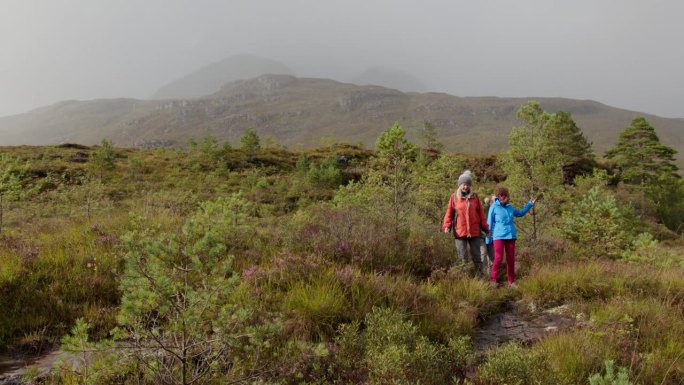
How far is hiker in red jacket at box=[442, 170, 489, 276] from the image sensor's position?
7230 mm

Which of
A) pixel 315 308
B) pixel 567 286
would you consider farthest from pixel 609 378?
pixel 567 286

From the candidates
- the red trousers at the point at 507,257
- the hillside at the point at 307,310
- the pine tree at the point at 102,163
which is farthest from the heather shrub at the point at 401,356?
the pine tree at the point at 102,163

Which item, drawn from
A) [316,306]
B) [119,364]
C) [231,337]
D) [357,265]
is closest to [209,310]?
[231,337]

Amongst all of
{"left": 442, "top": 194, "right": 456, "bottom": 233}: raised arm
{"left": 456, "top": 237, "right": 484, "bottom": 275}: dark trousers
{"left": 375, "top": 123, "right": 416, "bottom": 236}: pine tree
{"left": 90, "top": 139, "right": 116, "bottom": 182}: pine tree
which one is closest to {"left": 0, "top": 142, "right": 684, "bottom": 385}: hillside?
{"left": 456, "top": 237, "right": 484, "bottom": 275}: dark trousers

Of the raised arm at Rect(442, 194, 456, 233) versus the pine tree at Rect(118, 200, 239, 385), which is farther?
the raised arm at Rect(442, 194, 456, 233)

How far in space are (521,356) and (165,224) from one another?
584 cm

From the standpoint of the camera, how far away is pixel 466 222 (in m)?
7.27

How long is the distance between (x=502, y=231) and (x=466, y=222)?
659 mm

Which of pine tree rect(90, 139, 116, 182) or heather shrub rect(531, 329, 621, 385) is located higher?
pine tree rect(90, 139, 116, 182)

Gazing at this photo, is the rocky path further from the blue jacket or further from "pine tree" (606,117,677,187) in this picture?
"pine tree" (606,117,677,187)

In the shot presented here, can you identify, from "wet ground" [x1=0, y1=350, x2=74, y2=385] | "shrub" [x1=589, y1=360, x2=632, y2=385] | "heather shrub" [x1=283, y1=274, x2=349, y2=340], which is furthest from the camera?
"heather shrub" [x1=283, y1=274, x2=349, y2=340]

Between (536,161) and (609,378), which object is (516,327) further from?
(536,161)

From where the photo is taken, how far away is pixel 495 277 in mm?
6672

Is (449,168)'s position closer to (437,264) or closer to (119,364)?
(437,264)
